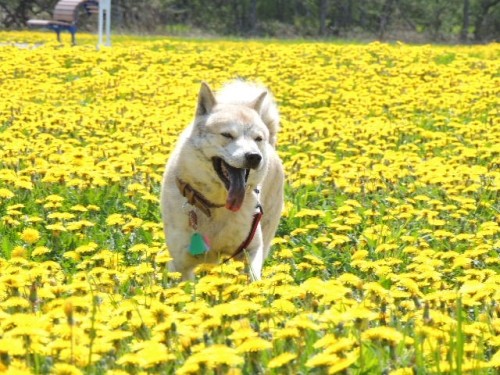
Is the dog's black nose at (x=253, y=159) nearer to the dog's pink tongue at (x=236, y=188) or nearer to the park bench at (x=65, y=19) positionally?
the dog's pink tongue at (x=236, y=188)

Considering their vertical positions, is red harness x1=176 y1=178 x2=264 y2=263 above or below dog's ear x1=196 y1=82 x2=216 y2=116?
below

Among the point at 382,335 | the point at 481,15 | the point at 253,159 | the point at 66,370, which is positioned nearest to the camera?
the point at 66,370

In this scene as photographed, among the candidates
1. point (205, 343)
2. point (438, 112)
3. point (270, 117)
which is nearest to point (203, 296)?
point (205, 343)

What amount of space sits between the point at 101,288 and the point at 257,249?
3.74 feet

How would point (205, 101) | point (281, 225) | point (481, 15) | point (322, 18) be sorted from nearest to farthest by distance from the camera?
point (205, 101) → point (281, 225) → point (322, 18) → point (481, 15)

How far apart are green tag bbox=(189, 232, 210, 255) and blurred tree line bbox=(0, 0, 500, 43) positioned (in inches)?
1597

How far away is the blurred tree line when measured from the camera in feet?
158

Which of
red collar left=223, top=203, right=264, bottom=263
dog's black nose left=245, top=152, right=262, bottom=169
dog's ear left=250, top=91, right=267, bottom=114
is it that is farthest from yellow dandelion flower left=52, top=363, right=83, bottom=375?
dog's ear left=250, top=91, right=267, bottom=114

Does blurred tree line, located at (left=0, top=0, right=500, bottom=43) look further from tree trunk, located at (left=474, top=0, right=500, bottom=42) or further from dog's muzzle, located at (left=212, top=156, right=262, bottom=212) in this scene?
dog's muzzle, located at (left=212, top=156, right=262, bottom=212)

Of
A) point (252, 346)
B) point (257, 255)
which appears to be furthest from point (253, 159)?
point (252, 346)

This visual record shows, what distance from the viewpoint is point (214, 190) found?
17.1 ft

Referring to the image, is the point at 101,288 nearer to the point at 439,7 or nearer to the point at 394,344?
the point at 394,344

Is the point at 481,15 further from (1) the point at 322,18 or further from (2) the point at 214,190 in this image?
(2) the point at 214,190

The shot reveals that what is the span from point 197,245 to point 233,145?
1.81 feet
